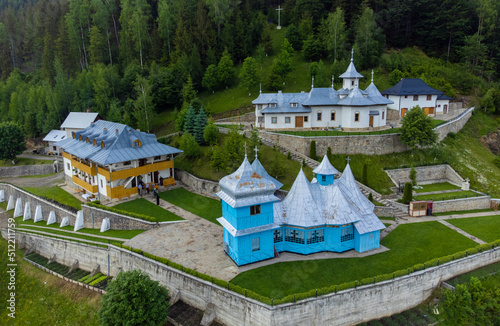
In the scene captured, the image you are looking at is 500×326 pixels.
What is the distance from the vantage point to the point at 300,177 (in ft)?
91.1

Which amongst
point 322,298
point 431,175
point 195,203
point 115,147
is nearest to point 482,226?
point 431,175

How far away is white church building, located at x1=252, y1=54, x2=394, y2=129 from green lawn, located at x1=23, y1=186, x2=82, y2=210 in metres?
22.6

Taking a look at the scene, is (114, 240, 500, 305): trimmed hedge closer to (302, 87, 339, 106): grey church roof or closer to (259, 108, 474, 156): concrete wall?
(259, 108, 474, 156): concrete wall

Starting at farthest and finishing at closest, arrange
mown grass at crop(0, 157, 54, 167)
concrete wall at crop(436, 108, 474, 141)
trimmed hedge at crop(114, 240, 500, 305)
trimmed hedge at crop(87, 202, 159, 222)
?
mown grass at crop(0, 157, 54, 167) → concrete wall at crop(436, 108, 474, 141) → trimmed hedge at crop(87, 202, 159, 222) → trimmed hedge at crop(114, 240, 500, 305)

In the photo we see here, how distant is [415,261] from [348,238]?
184 inches

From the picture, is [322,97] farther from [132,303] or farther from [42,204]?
[42,204]

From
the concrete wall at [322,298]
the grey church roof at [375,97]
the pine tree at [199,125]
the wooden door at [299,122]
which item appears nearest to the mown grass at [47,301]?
the concrete wall at [322,298]

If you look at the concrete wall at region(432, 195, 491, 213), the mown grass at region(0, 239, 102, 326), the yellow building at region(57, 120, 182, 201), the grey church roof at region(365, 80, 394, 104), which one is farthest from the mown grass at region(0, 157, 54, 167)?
the concrete wall at region(432, 195, 491, 213)

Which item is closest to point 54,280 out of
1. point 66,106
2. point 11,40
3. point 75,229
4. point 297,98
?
point 75,229

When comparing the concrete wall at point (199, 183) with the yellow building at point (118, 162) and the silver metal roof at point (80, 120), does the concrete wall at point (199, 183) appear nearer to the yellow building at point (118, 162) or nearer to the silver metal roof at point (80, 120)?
the yellow building at point (118, 162)

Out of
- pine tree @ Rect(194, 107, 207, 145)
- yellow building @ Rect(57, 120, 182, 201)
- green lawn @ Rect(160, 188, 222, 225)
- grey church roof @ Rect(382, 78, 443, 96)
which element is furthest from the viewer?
grey church roof @ Rect(382, 78, 443, 96)

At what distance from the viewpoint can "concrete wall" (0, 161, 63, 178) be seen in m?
54.7

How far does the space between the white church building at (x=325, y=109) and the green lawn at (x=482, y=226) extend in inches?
600

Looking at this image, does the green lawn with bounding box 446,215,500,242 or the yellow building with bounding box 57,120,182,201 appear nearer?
the green lawn with bounding box 446,215,500,242
